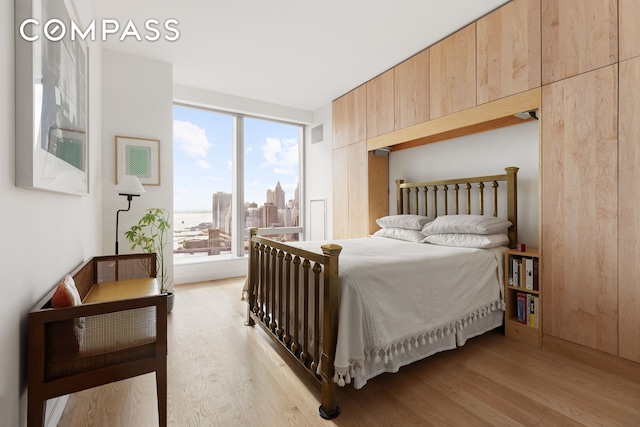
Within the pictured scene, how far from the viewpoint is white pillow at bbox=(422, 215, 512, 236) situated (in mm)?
2479

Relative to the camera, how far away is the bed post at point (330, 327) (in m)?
1.54

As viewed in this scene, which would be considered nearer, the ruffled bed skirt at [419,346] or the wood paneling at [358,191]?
the ruffled bed skirt at [419,346]

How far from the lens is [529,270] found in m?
2.32

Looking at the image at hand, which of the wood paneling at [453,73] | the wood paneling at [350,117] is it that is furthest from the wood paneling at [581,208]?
the wood paneling at [350,117]

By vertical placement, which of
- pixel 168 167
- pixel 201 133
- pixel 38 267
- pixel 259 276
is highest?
pixel 201 133

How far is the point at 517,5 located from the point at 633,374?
2.68 meters

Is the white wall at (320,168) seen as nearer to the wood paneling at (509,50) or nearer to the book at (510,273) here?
the wood paneling at (509,50)

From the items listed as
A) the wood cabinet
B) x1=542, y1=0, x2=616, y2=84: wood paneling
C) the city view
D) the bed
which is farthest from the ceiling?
the city view

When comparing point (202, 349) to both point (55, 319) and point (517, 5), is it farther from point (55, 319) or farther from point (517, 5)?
point (517, 5)

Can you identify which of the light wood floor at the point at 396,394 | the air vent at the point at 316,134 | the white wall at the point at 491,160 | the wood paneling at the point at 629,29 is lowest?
the light wood floor at the point at 396,394

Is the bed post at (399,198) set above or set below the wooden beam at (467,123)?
below

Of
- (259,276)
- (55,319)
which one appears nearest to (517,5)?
(259,276)

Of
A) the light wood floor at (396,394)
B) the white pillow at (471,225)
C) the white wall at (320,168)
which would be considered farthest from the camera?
the white wall at (320,168)

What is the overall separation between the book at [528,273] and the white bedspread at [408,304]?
0.17 m
